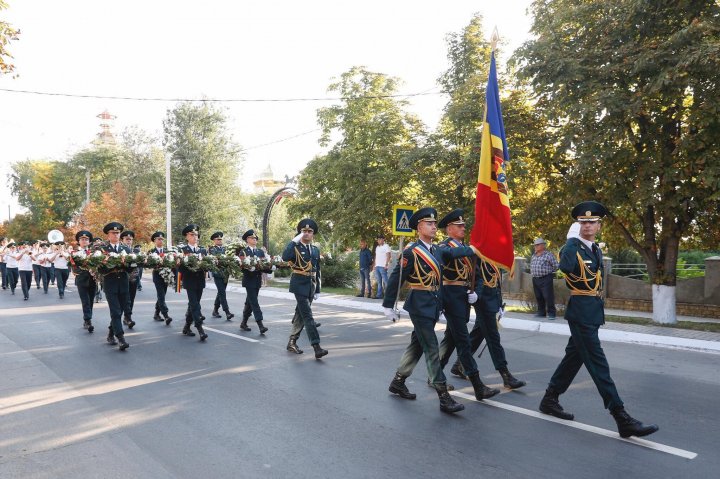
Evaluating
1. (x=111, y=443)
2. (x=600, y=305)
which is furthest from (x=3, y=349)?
(x=600, y=305)

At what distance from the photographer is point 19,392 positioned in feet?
22.3

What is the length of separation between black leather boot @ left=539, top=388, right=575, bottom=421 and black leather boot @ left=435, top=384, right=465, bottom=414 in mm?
829

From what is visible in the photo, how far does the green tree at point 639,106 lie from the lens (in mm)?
10383

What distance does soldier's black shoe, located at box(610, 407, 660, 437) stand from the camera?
498 cm

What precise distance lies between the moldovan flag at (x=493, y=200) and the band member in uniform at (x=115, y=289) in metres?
6.00

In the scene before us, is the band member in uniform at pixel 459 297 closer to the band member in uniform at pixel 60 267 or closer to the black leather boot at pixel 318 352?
the black leather boot at pixel 318 352

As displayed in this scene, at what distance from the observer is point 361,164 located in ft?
61.1

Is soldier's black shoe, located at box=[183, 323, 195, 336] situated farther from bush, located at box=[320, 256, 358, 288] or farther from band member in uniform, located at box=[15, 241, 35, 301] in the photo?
bush, located at box=[320, 256, 358, 288]

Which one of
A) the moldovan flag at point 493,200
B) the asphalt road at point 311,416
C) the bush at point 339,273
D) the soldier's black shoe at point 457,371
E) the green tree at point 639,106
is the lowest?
the asphalt road at point 311,416

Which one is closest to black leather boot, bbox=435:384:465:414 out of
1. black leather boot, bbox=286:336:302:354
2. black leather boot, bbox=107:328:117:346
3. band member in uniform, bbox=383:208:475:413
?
band member in uniform, bbox=383:208:475:413

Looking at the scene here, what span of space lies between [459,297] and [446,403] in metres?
1.21

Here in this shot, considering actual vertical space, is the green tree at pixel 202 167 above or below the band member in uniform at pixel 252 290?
above

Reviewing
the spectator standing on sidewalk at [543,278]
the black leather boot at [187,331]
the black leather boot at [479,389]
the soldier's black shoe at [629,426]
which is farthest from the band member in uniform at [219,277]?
the soldier's black shoe at [629,426]

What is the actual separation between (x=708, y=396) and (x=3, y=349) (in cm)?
1043
